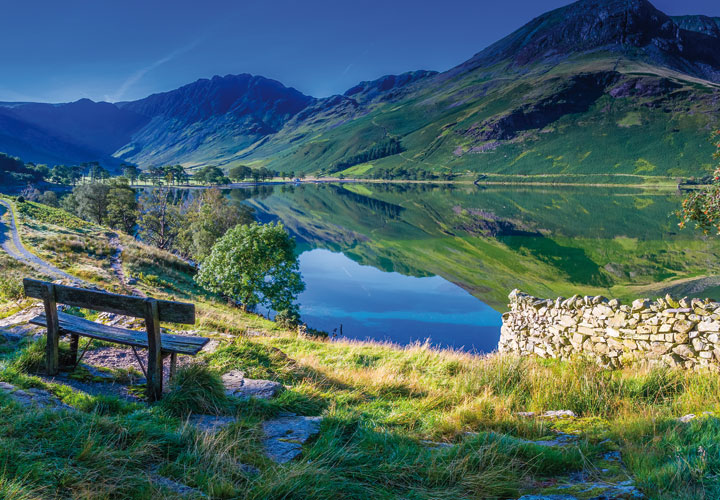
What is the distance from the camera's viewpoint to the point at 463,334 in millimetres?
34906

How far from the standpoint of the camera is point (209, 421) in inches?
248

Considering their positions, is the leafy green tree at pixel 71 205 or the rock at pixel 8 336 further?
the leafy green tree at pixel 71 205

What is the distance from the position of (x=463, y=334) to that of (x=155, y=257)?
29.2m

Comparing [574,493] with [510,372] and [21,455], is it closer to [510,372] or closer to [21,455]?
[510,372]

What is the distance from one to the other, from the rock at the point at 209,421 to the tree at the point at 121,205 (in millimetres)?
68970

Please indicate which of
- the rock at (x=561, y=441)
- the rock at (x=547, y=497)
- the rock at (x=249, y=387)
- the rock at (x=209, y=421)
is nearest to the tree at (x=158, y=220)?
the rock at (x=249, y=387)

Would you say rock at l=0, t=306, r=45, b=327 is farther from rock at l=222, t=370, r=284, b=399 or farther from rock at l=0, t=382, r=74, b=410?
rock at l=222, t=370, r=284, b=399

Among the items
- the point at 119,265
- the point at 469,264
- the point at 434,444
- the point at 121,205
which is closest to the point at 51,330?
the point at 434,444

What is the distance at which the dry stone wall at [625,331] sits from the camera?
31.3 ft

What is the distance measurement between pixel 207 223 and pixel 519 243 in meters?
53.4

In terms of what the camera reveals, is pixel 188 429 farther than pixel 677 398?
No

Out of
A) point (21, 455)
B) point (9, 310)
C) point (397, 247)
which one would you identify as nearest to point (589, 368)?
point (21, 455)

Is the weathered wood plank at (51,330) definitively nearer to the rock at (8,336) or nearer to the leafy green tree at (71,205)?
the rock at (8,336)

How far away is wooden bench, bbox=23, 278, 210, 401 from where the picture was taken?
649cm
